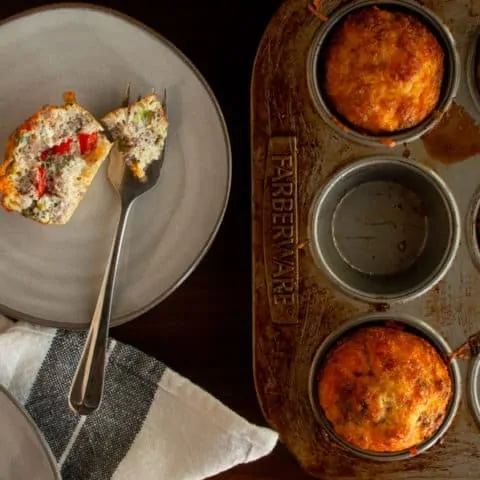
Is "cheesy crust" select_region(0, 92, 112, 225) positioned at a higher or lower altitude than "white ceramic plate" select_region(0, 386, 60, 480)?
higher

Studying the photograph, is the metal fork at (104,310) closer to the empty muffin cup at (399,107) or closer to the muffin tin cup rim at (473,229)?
the empty muffin cup at (399,107)

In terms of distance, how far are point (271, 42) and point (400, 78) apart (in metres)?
0.28

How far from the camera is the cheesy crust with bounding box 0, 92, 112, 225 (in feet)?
4.90

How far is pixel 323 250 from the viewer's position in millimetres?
1630

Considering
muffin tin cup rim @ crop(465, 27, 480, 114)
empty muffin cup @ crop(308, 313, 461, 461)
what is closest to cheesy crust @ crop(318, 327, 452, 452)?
empty muffin cup @ crop(308, 313, 461, 461)

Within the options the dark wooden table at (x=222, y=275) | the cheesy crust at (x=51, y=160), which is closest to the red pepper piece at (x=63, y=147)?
the cheesy crust at (x=51, y=160)

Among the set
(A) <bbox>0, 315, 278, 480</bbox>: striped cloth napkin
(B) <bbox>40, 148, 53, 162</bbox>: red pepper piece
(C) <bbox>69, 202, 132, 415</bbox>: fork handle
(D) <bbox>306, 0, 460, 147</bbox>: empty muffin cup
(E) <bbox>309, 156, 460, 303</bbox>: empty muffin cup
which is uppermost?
(D) <bbox>306, 0, 460, 147</bbox>: empty muffin cup

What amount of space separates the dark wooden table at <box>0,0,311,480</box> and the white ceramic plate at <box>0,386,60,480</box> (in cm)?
28

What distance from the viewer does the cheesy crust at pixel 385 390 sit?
1.53 metres

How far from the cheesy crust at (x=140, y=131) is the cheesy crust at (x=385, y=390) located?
587mm

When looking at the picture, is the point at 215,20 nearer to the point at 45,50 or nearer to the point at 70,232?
the point at 45,50

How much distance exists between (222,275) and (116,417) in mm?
400

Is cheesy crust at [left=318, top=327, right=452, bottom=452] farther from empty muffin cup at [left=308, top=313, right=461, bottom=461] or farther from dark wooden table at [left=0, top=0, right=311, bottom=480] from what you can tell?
dark wooden table at [left=0, top=0, right=311, bottom=480]

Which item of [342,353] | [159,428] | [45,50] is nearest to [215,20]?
[45,50]
